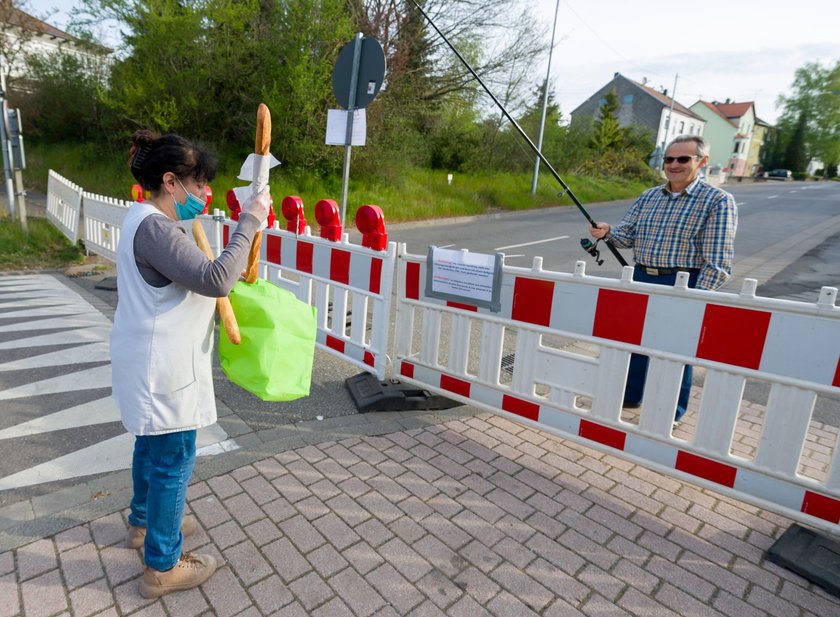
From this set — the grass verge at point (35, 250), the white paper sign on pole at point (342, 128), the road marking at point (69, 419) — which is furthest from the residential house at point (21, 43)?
the road marking at point (69, 419)

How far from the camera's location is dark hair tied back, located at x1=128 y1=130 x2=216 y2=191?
1.89 metres

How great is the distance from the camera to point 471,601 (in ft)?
7.10

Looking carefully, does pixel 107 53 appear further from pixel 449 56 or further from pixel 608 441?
pixel 608 441

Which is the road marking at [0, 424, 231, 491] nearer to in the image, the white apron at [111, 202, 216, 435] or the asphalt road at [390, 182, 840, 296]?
the white apron at [111, 202, 216, 435]

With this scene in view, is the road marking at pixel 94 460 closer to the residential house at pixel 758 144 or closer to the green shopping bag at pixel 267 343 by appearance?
the green shopping bag at pixel 267 343

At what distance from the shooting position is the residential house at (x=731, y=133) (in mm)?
76000

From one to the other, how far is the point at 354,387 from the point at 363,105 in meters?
2.72

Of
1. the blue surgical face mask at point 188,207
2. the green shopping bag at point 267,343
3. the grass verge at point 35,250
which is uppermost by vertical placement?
the blue surgical face mask at point 188,207

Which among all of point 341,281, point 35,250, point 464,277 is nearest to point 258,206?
point 464,277

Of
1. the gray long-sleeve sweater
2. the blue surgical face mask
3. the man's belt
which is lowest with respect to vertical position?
the man's belt

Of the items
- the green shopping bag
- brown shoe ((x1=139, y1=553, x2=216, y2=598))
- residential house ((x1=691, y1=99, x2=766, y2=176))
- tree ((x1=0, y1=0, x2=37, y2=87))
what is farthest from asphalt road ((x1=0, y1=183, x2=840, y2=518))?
residential house ((x1=691, y1=99, x2=766, y2=176))

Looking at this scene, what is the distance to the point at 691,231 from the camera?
11.5ft

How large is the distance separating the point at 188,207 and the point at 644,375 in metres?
3.25

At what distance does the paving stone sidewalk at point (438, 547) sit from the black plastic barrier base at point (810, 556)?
44 millimetres
